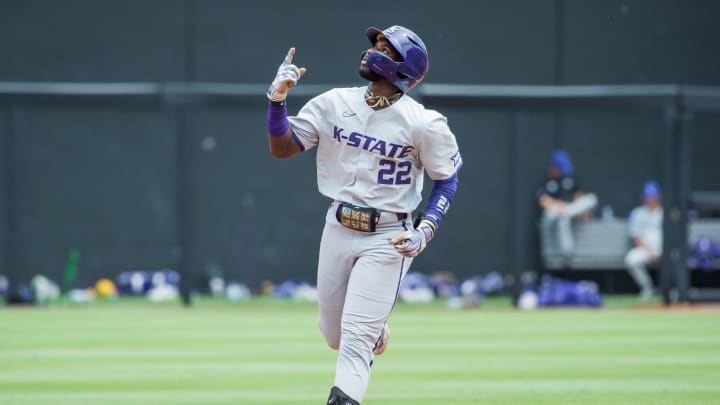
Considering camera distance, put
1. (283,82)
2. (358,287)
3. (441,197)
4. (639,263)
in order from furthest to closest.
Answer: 1. (639,263)
2. (441,197)
3. (358,287)
4. (283,82)

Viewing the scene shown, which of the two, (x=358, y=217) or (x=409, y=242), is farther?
(x=358, y=217)

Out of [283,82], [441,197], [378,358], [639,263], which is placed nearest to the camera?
[283,82]

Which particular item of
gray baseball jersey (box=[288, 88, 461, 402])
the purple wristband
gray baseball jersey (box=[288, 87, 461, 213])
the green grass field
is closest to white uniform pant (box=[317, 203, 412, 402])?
gray baseball jersey (box=[288, 88, 461, 402])

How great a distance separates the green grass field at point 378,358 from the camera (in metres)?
7.98

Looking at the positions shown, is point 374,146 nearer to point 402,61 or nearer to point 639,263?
point 402,61

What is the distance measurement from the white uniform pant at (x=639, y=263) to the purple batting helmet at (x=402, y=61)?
452 inches

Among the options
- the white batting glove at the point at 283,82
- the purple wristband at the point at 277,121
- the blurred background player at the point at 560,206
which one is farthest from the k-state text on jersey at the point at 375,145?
the blurred background player at the point at 560,206

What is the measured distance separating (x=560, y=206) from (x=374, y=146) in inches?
456

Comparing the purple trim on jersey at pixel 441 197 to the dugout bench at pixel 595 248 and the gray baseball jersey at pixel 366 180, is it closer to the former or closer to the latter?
the gray baseball jersey at pixel 366 180

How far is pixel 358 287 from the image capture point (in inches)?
240

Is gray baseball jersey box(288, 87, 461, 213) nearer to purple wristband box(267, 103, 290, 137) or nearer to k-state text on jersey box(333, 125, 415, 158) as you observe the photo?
k-state text on jersey box(333, 125, 415, 158)

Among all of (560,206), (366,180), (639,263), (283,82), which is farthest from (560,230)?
(283,82)

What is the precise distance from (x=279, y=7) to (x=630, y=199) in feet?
Answer: 19.4

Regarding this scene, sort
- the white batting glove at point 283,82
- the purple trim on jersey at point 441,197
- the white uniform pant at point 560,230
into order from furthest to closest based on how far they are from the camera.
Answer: the white uniform pant at point 560,230
the purple trim on jersey at point 441,197
the white batting glove at point 283,82
